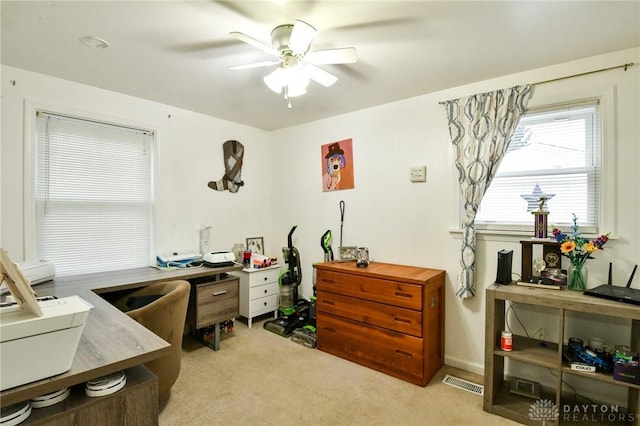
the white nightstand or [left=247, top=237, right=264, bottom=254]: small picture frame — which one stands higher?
[left=247, top=237, right=264, bottom=254]: small picture frame

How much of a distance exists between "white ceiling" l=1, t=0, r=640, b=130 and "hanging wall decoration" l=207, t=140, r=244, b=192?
1043 millimetres

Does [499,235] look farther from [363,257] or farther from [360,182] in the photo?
[360,182]

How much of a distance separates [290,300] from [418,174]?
2061mm

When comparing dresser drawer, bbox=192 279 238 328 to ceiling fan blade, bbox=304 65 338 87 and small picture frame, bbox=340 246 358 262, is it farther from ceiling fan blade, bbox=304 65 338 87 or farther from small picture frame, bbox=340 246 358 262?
ceiling fan blade, bbox=304 65 338 87

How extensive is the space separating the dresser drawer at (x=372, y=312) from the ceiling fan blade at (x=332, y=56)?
6.13 feet

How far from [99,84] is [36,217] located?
4.05ft

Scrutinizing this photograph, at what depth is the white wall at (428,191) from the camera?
6.96 feet

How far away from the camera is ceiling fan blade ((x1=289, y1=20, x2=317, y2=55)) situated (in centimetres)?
160

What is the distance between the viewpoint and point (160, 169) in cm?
325

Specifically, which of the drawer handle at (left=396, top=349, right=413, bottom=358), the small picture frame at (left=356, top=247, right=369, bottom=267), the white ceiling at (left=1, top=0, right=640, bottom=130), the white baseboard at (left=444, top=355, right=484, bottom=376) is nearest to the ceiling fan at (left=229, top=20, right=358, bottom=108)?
the white ceiling at (left=1, top=0, right=640, bottom=130)

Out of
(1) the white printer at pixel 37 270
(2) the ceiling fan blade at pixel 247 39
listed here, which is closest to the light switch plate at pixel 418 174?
(2) the ceiling fan blade at pixel 247 39

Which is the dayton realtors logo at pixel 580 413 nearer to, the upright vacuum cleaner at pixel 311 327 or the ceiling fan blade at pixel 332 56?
the upright vacuum cleaner at pixel 311 327

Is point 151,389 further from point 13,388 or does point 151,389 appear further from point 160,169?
point 160,169

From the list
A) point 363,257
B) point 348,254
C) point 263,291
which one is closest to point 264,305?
point 263,291
